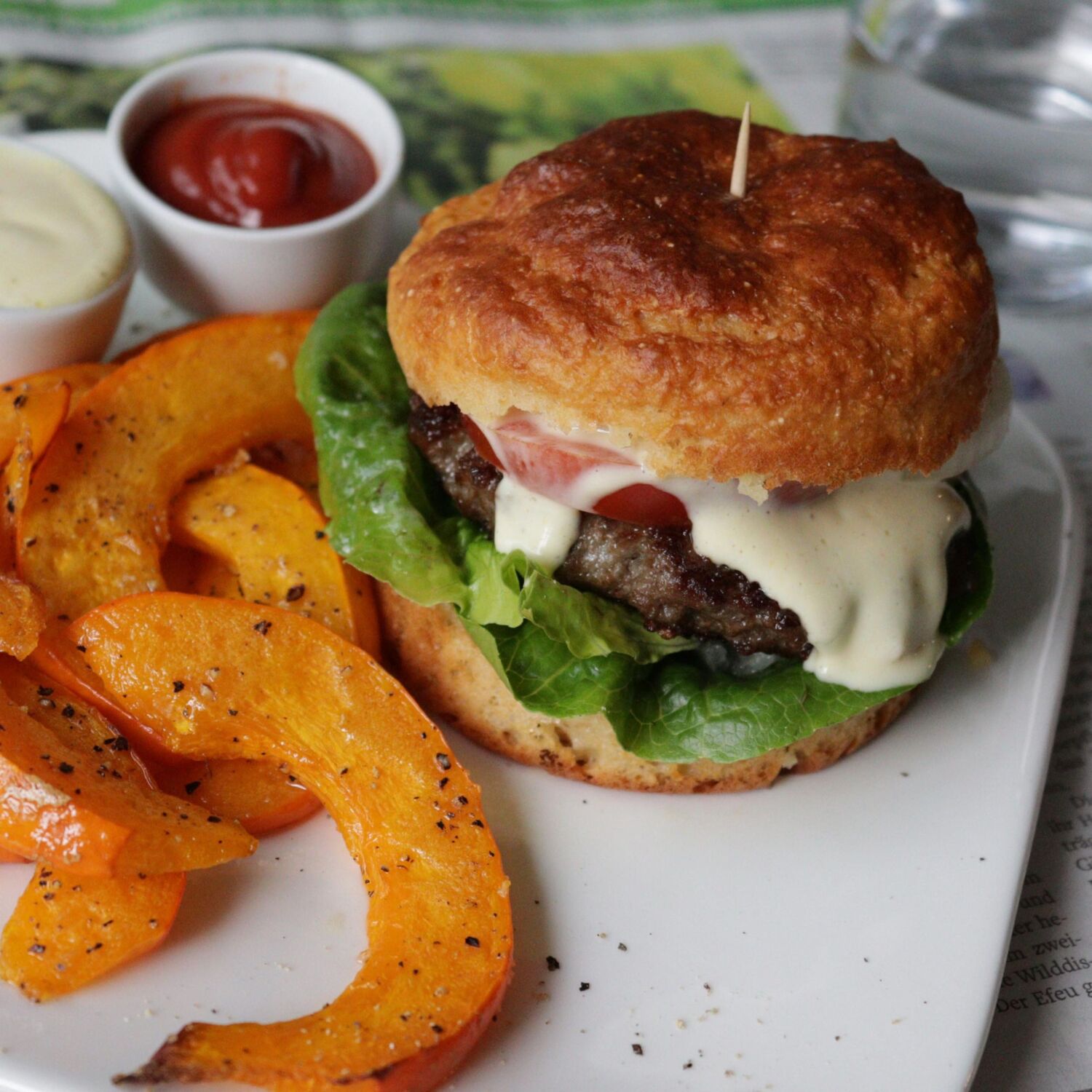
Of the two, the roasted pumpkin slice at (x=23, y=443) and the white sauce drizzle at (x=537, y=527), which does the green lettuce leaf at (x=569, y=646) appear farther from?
the roasted pumpkin slice at (x=23, y=443)

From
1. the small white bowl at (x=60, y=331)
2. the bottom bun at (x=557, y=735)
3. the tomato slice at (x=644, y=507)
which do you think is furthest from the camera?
the small white bowl at (x=60, y=331)

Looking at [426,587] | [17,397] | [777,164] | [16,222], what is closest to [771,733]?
[426,587]

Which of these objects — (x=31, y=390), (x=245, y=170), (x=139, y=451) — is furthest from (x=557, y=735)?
(x=245, y=170)

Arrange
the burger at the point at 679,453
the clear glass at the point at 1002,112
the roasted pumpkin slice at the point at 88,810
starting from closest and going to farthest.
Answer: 1. the roasted pumpkin slice at the point at 88,810
2. the burger at the point at 679,453
3. the clear glass at the point at 1002,112

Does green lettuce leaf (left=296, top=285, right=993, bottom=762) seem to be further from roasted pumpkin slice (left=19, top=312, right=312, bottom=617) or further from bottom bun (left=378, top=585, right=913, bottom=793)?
roasted pumpkin slice (left=19, top=312, right=312, bottom=617)

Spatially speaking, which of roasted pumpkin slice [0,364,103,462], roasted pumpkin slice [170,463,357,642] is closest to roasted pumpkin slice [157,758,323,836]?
roasted pumpkin slice [170,463,357,642]

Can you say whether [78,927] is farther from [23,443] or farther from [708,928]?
[708,928]

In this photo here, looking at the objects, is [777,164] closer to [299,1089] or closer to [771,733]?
[771,733]

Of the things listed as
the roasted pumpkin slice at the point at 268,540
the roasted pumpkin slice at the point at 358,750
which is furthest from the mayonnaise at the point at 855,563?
the roasted pumpkin slice at the point at 268,540
